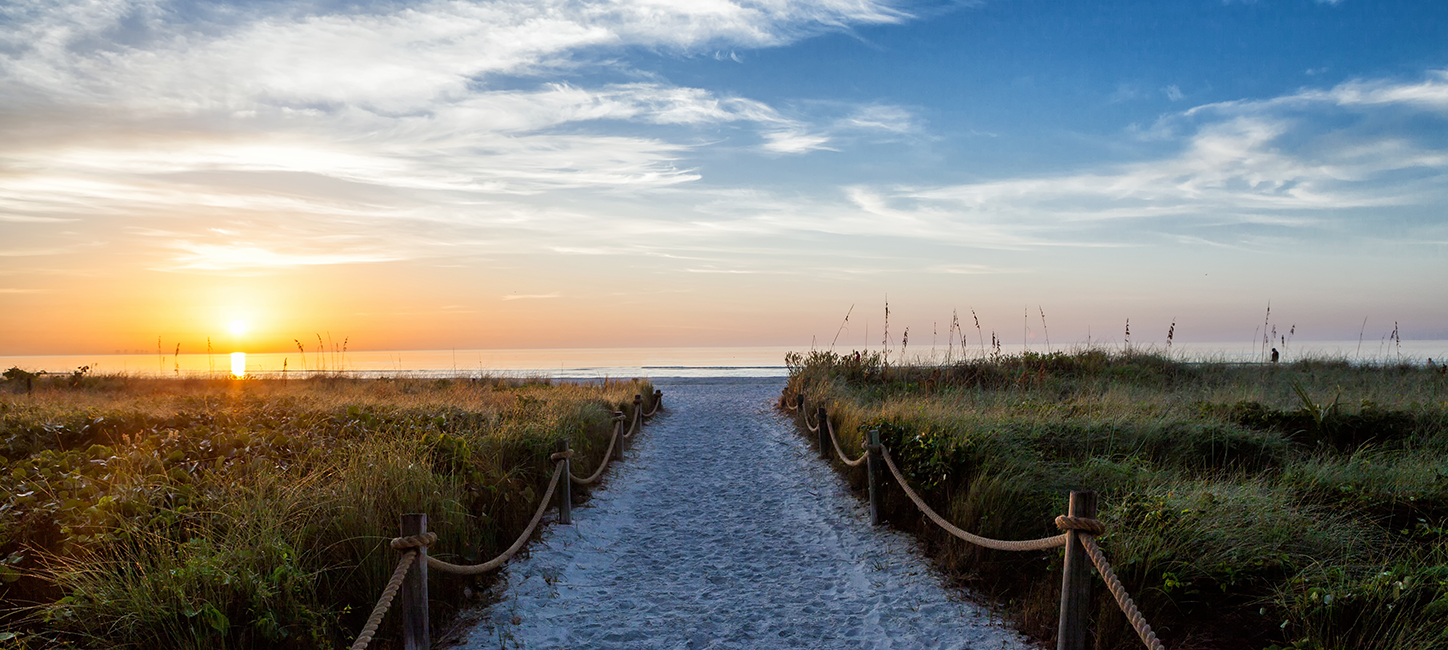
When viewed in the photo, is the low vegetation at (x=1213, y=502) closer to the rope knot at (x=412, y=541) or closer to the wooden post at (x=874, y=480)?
the wooden post at (x=874, y=480)

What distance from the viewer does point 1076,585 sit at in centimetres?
401

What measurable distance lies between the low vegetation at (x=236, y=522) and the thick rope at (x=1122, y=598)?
406 cm

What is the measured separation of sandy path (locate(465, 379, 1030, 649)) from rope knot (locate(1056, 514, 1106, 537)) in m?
1.23

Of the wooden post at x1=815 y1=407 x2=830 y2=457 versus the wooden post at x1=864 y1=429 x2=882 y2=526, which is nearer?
the wooden post at x1=864 y1=429 x2=882 y2=526

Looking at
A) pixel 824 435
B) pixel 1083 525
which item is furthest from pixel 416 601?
pixel 824 435

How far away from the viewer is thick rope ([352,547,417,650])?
3215 millimetres

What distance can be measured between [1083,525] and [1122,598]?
0.42 m

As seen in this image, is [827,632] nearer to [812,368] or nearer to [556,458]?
[556,458]

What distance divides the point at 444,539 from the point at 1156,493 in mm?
5438

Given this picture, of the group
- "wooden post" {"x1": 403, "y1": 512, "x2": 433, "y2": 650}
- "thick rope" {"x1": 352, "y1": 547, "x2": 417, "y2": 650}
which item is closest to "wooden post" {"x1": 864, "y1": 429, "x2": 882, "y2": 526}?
"wooden post" {"x1": 403, "y1": 512, "x2": 433, "y2": 650}

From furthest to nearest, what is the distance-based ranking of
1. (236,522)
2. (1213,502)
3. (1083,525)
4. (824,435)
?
1. (824,435)
2. (1213,502)
3. (236,522)
4. (1083,525)

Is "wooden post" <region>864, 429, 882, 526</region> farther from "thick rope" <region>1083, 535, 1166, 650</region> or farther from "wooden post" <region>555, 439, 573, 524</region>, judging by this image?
"thick rope" <region>1083, 535, 1166, 650</region>

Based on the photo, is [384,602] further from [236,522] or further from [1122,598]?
[1122,598]

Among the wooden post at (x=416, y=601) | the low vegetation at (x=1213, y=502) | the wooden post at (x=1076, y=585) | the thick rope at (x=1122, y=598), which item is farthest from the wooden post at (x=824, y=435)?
the wooden post at (x=416, y=601)
